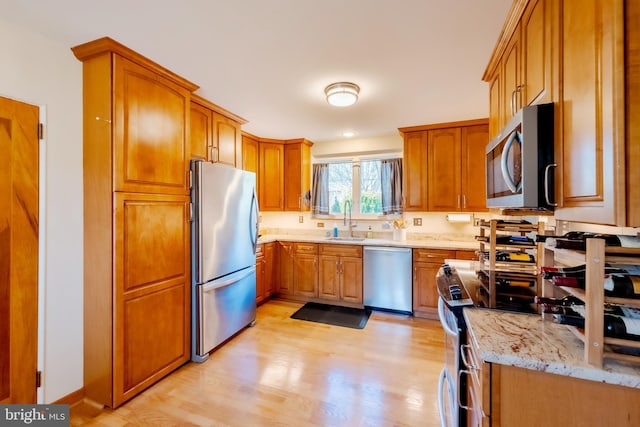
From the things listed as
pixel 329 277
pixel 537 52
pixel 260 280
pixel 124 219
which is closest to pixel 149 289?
pixel 124 219

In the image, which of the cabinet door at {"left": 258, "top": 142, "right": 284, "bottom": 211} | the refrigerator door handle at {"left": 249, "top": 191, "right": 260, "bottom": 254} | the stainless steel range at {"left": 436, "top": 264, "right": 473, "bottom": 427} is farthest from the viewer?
the cabinet door at {"left": 258, "top": 142, "right": 284, "bottom": 211}

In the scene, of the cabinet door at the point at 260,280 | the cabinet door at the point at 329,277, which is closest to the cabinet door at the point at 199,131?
the cabinet door at the point at 260,280

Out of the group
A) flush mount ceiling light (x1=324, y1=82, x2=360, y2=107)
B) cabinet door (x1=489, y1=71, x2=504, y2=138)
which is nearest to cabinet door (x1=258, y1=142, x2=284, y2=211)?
flush mount ceiling light (x1=324, y1=82, x2=360, y2=107)

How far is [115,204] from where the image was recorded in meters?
1.77

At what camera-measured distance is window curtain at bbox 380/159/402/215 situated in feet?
12.9

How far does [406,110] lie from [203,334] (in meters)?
2.95

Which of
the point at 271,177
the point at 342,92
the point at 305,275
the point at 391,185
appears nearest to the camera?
the point at 342,92

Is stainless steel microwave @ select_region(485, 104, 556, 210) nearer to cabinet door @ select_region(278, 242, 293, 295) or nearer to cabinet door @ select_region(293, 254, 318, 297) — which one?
cabinet door @ select_region(293, 254, 318, 297)

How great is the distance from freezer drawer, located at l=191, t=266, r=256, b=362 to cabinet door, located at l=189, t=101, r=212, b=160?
123cm

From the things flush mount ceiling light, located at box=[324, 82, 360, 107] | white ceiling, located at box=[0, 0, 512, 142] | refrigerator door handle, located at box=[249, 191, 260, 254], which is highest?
white ceiling, located at box=[0, 0, 512, 142]

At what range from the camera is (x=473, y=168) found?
3.30 meters

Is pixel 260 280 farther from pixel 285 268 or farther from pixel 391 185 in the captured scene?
pixel 391 185

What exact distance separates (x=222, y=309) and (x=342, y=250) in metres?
1.68

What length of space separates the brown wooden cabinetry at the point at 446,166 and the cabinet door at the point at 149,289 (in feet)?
8.89
